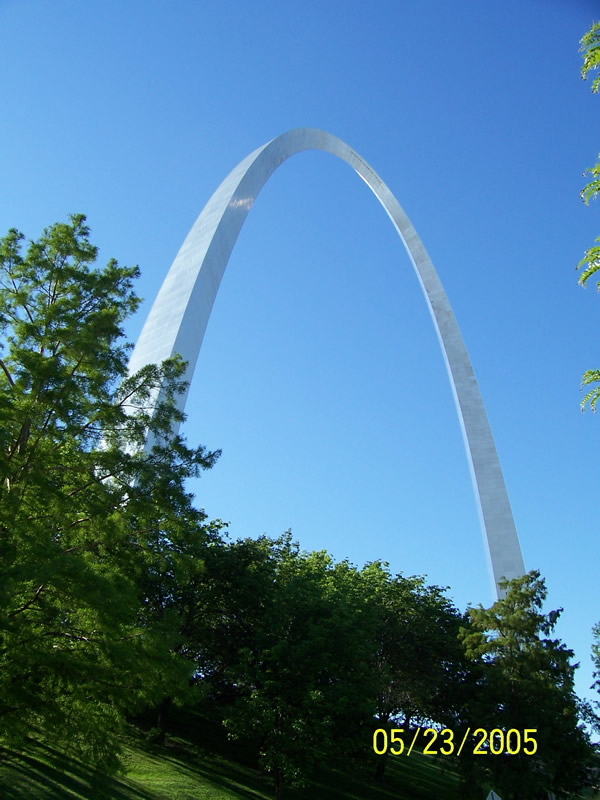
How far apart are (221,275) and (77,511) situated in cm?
1515

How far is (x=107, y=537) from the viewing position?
1071 cm

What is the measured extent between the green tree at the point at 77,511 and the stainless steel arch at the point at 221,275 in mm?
5043

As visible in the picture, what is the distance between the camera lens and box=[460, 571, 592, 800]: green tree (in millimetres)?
21172

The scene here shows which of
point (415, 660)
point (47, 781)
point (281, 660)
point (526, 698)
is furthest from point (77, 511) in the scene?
point (415, 660)

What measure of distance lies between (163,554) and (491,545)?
58.9ft

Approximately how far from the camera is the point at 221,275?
80.5 ft

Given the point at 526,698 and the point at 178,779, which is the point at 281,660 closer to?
the point at 178,779

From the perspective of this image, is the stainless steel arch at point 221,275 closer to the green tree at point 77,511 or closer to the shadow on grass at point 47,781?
the green tree at point 77,511

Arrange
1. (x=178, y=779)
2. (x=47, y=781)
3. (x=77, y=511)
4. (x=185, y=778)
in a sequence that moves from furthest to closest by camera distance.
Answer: (x=185, y=778) < (x=178, y=779) < (x=47, y=781) < (x=77, y=511)

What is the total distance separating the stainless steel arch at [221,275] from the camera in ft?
71.6

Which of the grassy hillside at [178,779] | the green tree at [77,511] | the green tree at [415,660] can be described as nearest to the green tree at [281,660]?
the grassy hillside at [178,779]

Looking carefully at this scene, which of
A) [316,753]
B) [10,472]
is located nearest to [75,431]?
[10,472]

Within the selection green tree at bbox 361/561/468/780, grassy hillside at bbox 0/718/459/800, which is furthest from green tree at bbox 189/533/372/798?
green tree at bbox 361/561/468/780

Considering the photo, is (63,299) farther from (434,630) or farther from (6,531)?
(434,630)
